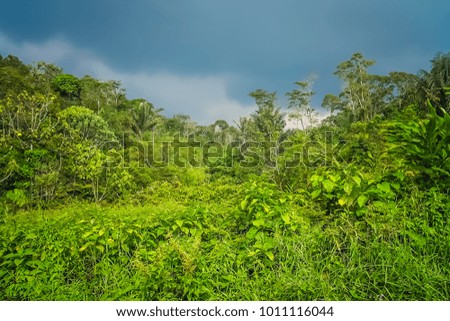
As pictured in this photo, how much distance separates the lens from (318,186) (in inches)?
97.0

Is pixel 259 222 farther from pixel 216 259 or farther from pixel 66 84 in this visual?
pixel 66 84

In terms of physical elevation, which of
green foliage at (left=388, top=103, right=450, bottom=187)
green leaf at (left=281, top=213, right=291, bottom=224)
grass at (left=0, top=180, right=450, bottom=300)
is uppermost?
green foliage at (left=388, top=103, right=450, bottom=187)

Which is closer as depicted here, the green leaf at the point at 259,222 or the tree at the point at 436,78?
the green leaf at the point at 259,222

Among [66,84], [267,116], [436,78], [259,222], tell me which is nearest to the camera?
[259,222]

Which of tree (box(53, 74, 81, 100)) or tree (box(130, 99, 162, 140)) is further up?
tree (box(53, 74, 81, 100))

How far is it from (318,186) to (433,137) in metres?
0.66

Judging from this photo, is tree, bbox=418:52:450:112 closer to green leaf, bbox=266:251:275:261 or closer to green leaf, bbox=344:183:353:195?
green leaf, bbox=344:183:353:195

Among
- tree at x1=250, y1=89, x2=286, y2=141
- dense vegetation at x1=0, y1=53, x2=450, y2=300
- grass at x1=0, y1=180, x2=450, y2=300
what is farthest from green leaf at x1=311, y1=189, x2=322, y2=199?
tree at x1=250, y1=89, x2=286, y2=141

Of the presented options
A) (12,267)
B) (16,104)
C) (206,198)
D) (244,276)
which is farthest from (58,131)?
(244,276)
